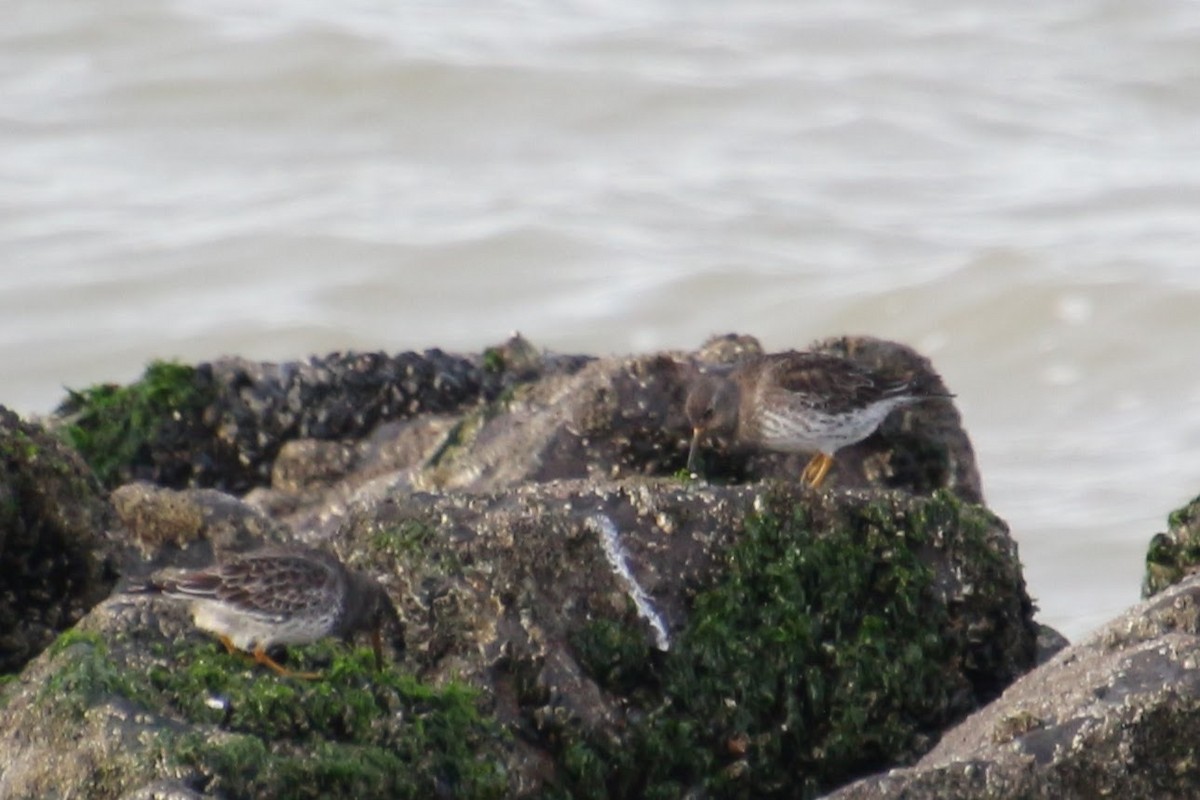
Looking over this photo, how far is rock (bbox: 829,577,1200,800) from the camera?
12.6 feet

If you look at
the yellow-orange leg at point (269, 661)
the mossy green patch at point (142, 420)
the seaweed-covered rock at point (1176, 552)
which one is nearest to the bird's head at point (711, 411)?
the seaweed-covered rock at point (1176, 552)

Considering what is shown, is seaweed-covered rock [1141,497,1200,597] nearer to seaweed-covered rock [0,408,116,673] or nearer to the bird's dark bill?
the bird's dark bill

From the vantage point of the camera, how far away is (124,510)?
6121 mm

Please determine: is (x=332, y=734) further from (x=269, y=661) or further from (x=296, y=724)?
(x=269, y=661)

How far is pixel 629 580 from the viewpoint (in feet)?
16.1

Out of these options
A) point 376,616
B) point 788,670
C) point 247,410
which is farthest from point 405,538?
point 247,410

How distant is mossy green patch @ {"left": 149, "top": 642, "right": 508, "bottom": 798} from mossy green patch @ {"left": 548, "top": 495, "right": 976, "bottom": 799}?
351mm

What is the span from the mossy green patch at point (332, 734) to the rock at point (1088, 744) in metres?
0.91

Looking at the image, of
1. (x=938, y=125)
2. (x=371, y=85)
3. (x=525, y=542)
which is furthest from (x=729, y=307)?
(x=525, y=542)

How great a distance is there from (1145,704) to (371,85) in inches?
582

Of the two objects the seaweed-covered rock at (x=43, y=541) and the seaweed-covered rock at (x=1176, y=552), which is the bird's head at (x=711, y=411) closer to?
the seaweed-covered rock at (x=1176, y=552)

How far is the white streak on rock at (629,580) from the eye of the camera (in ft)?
16.0

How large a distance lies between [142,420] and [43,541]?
2203 millimetres

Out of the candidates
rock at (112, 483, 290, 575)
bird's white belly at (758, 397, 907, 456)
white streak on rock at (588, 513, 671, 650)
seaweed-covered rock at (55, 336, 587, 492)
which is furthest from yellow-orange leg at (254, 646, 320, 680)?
seaweed-covered rock at (55, 336, 587, 492)
